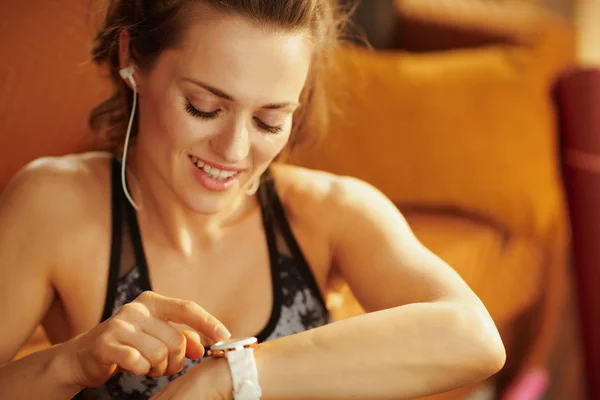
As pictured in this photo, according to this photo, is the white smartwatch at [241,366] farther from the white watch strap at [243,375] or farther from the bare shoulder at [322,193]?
the bare shoulder at [322,193]

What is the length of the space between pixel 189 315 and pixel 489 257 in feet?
4.04

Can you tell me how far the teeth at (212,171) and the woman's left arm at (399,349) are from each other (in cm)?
25

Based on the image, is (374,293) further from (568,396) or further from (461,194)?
(568,396)

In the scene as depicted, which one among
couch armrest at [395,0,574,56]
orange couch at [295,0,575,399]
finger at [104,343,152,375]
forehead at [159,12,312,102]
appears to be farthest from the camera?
couch armrest at [395,0,574,56]

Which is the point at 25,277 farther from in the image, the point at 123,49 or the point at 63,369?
the point at 123,49

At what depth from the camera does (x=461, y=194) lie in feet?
6.63

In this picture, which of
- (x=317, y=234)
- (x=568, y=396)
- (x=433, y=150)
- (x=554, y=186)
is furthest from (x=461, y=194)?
(x=317, y=234)

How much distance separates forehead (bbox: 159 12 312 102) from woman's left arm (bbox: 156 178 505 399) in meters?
0.32

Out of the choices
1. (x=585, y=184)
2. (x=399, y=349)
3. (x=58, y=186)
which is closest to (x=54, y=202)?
(x=58, y=186)

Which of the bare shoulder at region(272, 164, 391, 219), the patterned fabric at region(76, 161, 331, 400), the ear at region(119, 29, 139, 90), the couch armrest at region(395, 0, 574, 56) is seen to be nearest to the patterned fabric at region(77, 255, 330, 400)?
the patterned fabric at region(76, 161, 331, 400)

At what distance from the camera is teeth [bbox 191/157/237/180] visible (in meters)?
1.05

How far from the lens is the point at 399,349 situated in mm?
966

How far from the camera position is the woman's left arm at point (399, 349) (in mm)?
943

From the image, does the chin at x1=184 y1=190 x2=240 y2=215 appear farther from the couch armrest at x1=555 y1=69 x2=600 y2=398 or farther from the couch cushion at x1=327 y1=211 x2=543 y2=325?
the couch armrest at x1=555 y1=69 x2=600 y2=398
